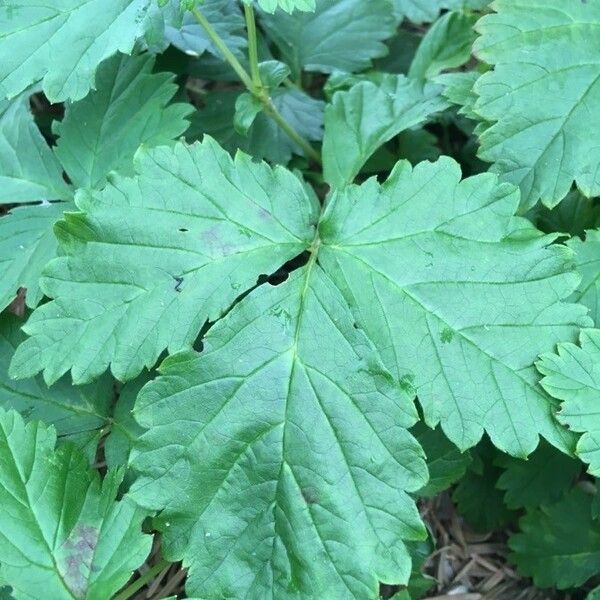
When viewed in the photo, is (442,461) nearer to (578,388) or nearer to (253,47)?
(578,388)

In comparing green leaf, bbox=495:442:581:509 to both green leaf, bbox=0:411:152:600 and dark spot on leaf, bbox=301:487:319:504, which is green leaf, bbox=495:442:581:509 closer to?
dark spot on leaf, bbox=301:487:319:504

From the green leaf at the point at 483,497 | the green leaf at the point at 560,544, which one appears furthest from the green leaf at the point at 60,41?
the green leaf at the point at 560,544

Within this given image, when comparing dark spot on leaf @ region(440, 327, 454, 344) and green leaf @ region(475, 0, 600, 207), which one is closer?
dark spot on leaf @ region(440, 327, 454, 344)

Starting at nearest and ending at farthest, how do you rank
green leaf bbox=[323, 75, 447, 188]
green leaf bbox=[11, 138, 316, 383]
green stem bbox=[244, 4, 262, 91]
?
green leaf bbox=[11, 138, 316, 383] → green stem bbox=[244, 4, 262, 91] → green leaf bbox=[323, 75, 447, 188]

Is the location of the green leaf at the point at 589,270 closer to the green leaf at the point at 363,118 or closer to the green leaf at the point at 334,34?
the green leaf at the point at 363,118

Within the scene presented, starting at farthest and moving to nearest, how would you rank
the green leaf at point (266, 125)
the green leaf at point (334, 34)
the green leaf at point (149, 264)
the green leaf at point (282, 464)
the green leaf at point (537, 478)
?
the green leaf at point (334, 34) < the green leaf at point (266, 125) < the green leaf at point (537, 478) < the green leaf at point (149, 264) < the green leaf at point (282, 464)


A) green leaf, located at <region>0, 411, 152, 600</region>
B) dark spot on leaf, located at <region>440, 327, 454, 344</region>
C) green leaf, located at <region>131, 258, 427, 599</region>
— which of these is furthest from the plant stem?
green leaf, located at <region>0, 411, 152, 600</region>
